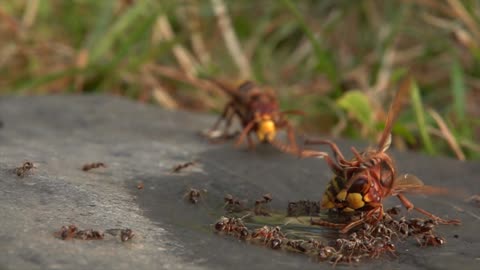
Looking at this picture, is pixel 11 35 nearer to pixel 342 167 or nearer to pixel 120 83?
pixel 120 83

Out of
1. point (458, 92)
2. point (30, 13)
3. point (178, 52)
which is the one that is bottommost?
point (458, 92)

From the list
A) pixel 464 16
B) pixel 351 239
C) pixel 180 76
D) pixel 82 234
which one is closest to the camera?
pixel 82 234

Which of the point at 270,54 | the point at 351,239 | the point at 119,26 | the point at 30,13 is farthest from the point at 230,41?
the point at 351,239

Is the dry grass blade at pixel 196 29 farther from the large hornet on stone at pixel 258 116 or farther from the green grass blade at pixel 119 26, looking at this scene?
the large hornet on stone at pixel 258 116

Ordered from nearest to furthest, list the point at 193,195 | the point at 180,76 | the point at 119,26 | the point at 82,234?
the point at 82,234 → the point at 193,195 → the point at 119,26 → the point at 180,76

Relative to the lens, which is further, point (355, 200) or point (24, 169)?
point (24, 169)

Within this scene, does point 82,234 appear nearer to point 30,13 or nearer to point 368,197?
point 368,197

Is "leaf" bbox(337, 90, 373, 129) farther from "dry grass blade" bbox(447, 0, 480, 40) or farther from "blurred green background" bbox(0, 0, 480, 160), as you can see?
"dry grass blade" bbox(447, 0, 480, 40)

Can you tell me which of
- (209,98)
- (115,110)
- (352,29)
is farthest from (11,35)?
(352,29)
